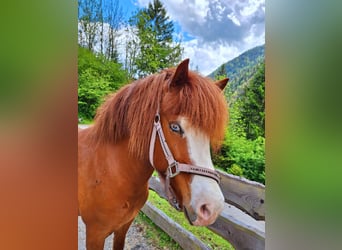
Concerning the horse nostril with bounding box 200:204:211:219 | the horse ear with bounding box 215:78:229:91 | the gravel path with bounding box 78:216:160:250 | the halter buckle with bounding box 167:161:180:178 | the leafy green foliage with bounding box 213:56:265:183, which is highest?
the horse ear with bounding box 215:78:229:91

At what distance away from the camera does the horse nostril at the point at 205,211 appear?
116cm

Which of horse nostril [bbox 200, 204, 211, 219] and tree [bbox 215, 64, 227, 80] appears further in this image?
tree [bbox 215, 64, 227, 80]

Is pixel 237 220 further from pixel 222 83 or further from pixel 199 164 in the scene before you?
pixel 222 83

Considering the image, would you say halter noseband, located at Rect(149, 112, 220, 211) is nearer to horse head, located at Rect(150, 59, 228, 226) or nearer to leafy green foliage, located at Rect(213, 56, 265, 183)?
horse head, located at Rect(150, 59, 228, 226)

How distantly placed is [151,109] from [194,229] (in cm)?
51

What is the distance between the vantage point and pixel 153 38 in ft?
4.28

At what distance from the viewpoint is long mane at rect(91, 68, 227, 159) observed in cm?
115

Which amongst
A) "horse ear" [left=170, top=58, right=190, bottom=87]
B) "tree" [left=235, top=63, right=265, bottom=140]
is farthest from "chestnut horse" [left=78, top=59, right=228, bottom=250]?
"tree" [left=235, top=63, right=265, bottom=140]

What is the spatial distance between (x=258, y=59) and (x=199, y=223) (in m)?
0.70

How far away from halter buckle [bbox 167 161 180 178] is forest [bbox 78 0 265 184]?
0.75 ft

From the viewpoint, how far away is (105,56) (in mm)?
1295

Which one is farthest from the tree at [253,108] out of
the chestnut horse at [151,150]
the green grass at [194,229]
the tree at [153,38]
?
the green grass at [194,229]

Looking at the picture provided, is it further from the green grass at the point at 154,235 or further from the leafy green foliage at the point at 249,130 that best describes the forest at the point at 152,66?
the green grass at the point at 154,235
